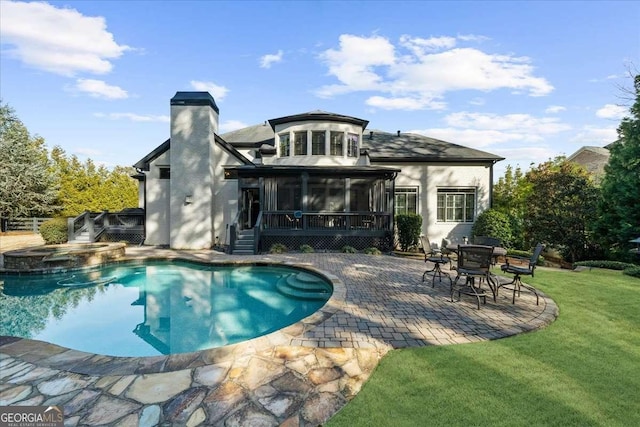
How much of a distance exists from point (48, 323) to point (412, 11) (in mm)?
17658

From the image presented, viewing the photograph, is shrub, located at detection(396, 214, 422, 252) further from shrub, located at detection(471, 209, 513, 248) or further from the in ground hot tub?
the in ground hot tub

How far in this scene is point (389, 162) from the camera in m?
16.8

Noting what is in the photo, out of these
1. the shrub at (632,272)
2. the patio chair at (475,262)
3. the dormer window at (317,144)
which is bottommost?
the shrub at (632,272)

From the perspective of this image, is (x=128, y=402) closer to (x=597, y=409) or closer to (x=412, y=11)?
(x=597, y=409)

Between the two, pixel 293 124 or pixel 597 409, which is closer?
pixel 597 409

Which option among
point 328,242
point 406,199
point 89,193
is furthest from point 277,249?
point 89,193

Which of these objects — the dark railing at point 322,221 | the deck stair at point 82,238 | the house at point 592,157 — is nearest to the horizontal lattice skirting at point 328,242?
the dark railing at point 322,221

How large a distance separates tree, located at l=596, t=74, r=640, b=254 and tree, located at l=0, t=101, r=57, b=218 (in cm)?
3765

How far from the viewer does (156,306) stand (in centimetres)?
785

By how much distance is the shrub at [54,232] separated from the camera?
15.1m

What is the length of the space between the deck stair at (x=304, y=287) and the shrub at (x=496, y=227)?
10468 mm

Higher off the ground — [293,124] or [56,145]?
[56,145]

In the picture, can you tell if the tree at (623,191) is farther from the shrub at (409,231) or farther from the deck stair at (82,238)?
the deck stair at (82,238)

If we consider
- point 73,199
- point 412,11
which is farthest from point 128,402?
point 73,199
